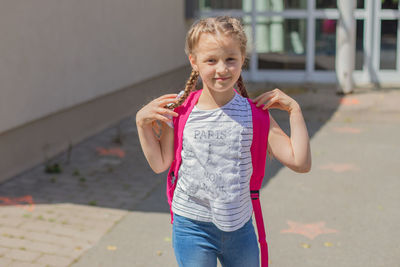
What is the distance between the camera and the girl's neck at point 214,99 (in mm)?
2582

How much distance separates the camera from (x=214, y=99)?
8.49ft

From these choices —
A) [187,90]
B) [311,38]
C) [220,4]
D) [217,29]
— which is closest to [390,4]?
[311,38]

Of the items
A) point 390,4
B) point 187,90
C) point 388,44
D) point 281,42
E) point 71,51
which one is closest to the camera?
point 187,90

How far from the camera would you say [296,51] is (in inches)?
516

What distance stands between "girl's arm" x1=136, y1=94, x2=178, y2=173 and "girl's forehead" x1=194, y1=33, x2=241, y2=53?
29cm

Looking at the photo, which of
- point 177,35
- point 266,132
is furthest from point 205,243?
point 177,35

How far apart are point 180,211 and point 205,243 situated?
0.60 feet

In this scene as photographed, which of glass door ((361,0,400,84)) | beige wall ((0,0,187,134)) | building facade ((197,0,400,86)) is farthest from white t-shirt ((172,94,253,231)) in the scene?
glass door ((361,0,400,84))

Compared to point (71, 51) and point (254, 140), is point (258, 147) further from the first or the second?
point (71, 51)

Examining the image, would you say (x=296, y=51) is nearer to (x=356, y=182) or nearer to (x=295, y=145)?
(x=356, y=182)

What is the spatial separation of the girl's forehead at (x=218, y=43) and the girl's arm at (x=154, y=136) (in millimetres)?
294

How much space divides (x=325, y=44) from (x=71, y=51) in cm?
670

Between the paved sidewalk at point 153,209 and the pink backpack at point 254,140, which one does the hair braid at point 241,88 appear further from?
the paved sidewalk at point 153,209

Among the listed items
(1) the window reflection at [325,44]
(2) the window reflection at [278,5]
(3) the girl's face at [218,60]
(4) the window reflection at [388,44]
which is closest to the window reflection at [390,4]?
(4) the window reflection at [388,44]
